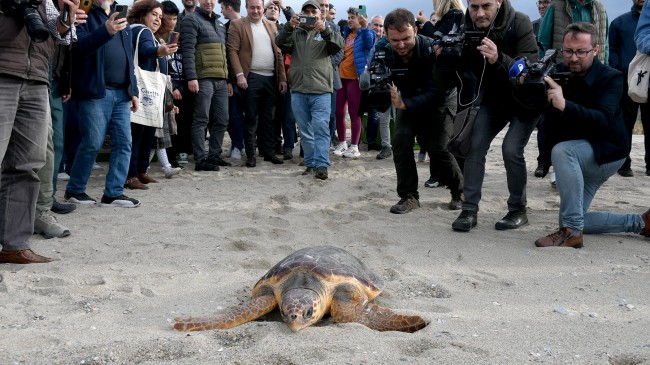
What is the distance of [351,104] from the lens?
8469 millimetres

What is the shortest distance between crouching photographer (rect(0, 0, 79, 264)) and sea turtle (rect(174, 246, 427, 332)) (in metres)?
1.52

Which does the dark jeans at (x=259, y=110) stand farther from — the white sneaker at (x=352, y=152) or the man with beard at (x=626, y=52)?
the man with beard at (x=626, y=52)

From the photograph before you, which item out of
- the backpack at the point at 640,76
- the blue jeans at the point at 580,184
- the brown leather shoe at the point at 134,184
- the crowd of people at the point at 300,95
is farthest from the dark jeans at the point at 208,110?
the backpack at the point at 640,76

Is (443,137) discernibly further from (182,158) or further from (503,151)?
(182,158)

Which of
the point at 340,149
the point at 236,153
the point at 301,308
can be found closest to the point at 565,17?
the point at 340,149

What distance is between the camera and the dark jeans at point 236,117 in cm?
782

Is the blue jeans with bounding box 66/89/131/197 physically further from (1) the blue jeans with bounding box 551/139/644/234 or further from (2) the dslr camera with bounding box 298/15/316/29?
(1) the blue jeans with bounding box 551/139/644/234

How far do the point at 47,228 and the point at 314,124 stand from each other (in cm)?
337

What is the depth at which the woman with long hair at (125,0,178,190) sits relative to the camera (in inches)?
231

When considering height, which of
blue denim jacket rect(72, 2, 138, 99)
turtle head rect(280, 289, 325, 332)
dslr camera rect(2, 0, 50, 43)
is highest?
dslr camera rect(2, 0, 50, 43)

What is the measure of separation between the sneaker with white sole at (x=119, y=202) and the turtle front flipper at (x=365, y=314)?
286 centimetres

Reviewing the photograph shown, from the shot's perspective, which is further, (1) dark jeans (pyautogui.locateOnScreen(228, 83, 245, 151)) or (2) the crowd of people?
(1) dark jeans (pyautogui.locateOnScreen(228, 83, 245, 151))

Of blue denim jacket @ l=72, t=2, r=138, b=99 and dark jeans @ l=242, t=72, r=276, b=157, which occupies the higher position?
blue denim jacket @ l=72, t=2, r=138, b=99

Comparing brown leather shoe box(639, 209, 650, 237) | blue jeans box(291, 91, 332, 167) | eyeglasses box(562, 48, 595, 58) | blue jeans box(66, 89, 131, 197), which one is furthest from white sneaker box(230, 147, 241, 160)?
brown leather shoe box(639, 209, 650, 237)
